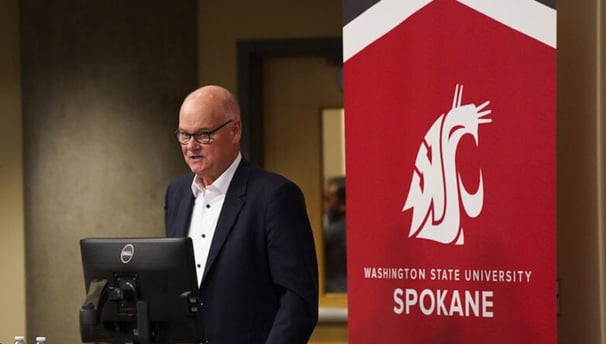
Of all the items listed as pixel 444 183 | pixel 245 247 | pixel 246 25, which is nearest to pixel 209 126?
pixel 245 247

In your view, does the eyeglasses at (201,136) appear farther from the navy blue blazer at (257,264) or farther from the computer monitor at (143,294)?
the computer monitor at (143,294)

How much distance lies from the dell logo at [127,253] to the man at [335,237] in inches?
129

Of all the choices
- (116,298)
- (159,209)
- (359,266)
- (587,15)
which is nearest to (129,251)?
(116,298)

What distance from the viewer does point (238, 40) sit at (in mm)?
5961

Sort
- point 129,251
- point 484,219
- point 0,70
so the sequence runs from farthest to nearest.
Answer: point 0,70 → point 484,219 → point 129,251

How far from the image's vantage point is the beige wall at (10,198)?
232 inches

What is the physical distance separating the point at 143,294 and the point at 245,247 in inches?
15.0

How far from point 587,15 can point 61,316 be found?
3.57 metres

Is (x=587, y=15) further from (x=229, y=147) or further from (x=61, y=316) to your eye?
(x=61, y=316)

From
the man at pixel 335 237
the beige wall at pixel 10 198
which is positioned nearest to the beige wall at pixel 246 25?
the man at pixel 335 237

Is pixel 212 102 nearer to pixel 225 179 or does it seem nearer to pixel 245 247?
pixel 225 179

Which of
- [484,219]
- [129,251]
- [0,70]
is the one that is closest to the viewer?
[129,251]

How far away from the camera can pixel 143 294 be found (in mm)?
2965

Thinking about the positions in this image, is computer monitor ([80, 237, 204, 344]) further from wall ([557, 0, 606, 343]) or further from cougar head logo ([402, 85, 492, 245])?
wall ([557, 0, 606, 343])
